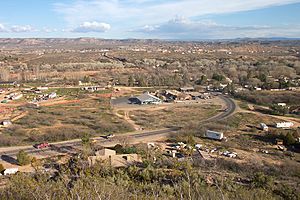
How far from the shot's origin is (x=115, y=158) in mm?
20781

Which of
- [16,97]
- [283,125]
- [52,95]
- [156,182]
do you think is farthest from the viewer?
[52,95]

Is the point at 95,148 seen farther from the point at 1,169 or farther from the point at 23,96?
the point at 23,96

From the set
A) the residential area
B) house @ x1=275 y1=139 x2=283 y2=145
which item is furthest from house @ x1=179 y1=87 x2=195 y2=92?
house @ x1=275 y1=139 x2=283 y2=145

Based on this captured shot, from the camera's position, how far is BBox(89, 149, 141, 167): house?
1988 cm

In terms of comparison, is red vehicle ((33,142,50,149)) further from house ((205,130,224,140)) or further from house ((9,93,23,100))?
house ((9,93,23,100))

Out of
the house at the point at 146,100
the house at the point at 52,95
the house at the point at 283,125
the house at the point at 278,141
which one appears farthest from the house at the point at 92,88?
the house at the point at 278,141

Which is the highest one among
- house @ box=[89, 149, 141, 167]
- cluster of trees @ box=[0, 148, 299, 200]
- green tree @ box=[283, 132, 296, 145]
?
Answer: cluster of trees @ box=[0, 148, 299, 200]

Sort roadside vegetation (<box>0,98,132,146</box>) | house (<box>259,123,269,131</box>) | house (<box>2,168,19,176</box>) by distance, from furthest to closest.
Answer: house (<box>259,123,269,131</box>), roadside vegetation (<box>0,98,132,146</box>), house (<box>2,168,19,176</box>)

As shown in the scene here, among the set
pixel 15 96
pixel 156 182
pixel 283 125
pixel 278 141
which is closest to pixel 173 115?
pixel 283 125

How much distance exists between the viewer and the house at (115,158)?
1988 cm

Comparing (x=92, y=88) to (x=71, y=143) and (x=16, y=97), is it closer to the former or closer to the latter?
(x=16, y=97)

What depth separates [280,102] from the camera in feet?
141

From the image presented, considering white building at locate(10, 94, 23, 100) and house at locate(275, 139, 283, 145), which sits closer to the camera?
house at locate(275, 139, 283, 145)

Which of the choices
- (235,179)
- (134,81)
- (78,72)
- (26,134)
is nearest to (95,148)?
(26,134)
